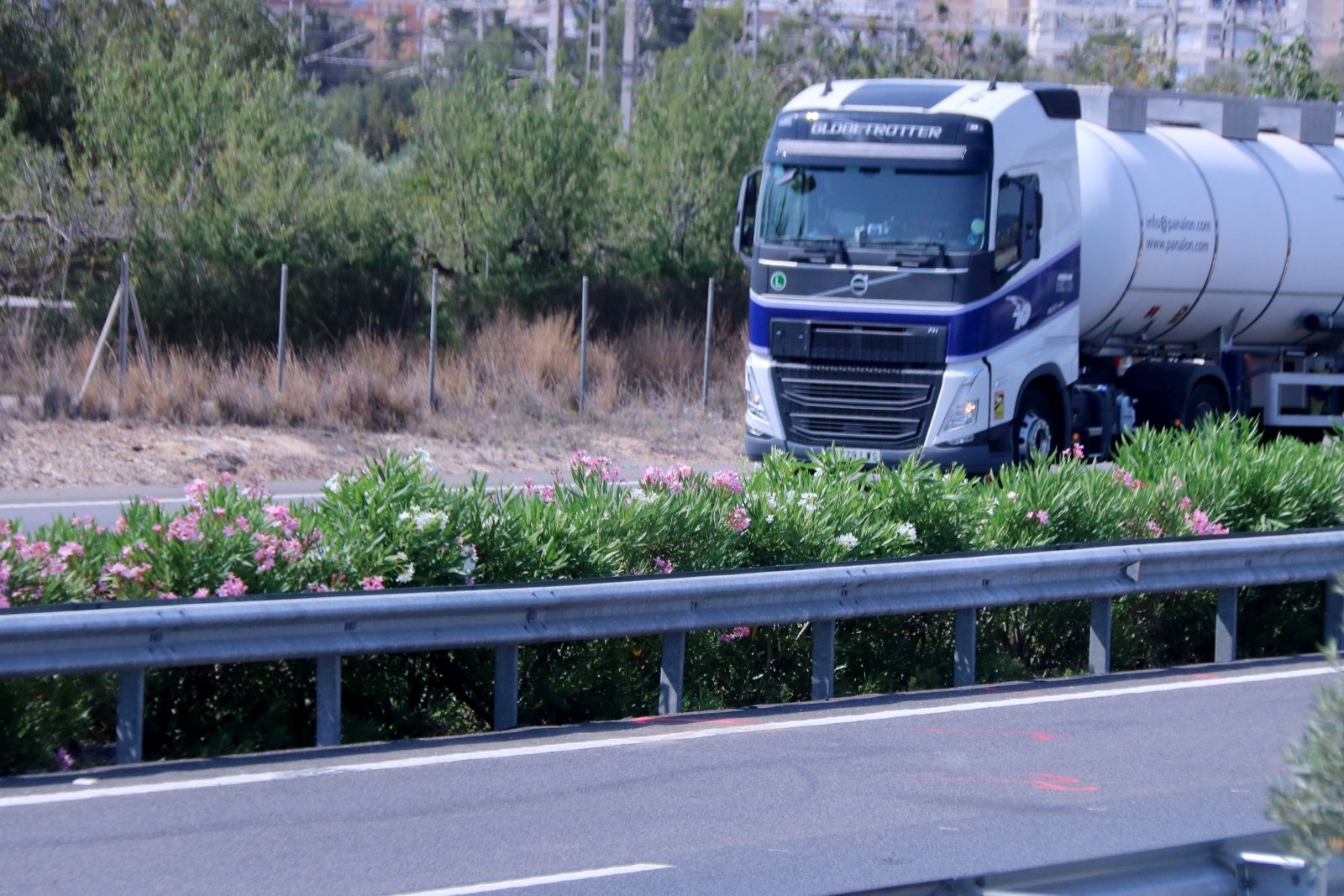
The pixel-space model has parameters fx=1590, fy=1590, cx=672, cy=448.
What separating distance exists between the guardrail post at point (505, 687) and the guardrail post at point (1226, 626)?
4.37m

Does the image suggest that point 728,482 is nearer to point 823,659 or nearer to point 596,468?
point 596,468

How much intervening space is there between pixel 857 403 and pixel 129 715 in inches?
353

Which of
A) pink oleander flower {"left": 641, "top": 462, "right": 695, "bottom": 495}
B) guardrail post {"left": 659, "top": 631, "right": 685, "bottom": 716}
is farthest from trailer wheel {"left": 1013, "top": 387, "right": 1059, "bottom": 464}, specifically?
guardrail post {"left": 659, "top": 631, "right": 685, "bottom": 716}

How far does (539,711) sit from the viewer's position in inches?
309

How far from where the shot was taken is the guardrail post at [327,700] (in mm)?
6926

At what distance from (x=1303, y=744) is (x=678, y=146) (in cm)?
2570

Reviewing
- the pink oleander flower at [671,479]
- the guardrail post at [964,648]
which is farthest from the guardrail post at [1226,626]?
the pink oleander flower at [671,479]

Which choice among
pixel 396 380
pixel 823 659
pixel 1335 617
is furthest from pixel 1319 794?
pixel 396 380

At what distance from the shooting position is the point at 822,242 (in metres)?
14.4

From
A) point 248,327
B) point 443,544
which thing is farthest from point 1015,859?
point 248,327

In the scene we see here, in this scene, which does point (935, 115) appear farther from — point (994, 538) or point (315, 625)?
point (315, 625)

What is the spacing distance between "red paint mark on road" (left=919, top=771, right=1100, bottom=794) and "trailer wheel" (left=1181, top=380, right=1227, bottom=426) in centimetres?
1120

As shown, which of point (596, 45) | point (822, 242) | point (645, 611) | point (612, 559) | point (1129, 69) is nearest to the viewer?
point (645, 611)

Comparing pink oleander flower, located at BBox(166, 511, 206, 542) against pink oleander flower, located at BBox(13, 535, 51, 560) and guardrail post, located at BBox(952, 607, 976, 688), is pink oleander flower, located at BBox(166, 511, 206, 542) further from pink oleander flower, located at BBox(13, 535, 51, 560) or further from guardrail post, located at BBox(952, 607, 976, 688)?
guardrail post, located at BBox(952, 607, 976, 688)
